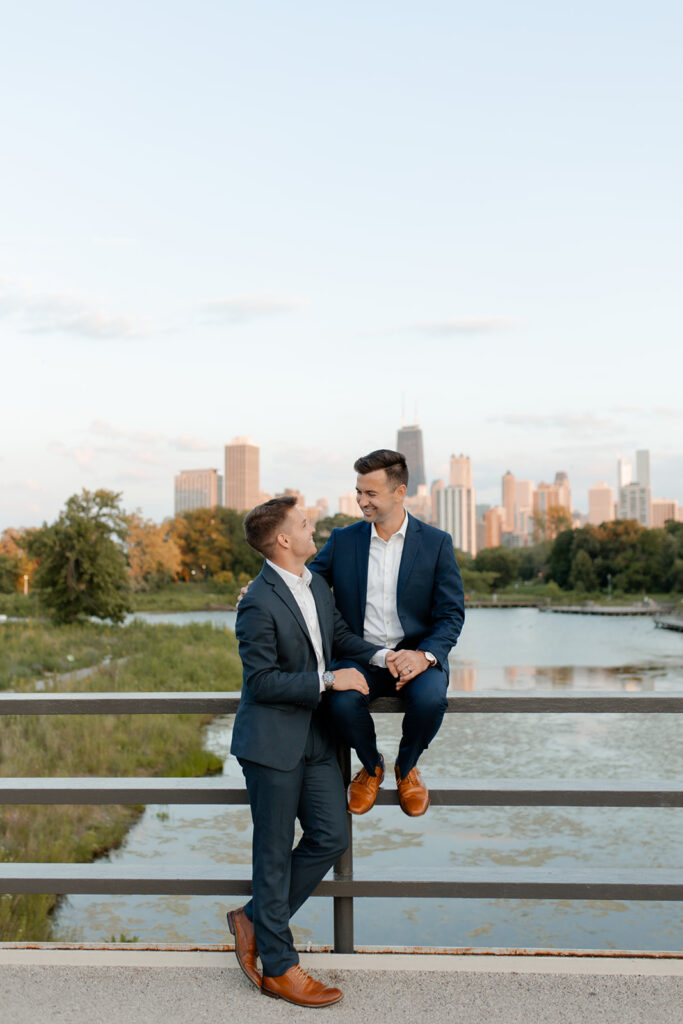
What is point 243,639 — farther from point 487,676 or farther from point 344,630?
point 487,676

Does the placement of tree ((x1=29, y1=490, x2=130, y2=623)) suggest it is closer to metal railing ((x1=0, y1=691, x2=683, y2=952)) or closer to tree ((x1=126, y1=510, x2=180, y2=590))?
metal railing ((x1=0, y1=691, x2=683, y2=952))

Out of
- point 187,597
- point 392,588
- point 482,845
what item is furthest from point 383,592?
point 187,597

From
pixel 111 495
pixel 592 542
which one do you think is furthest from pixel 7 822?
pixel 592 542

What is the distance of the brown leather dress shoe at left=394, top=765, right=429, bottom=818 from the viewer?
10.9 ft

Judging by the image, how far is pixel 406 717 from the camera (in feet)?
10.6

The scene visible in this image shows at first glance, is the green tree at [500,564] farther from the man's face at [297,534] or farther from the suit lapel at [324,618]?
the man's face at [297,534]

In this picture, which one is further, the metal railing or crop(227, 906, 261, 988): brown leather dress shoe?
the metal railing

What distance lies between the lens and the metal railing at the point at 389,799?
11.0 ft

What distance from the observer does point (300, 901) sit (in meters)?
3.29

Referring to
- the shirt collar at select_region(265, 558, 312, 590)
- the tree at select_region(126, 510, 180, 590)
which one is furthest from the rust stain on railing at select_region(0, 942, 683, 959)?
the tree at select_region(126, 510, 180, 590)

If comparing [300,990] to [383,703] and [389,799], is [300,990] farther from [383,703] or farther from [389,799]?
[383,703]

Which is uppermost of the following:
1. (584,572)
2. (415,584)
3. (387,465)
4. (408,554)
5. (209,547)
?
(387,465)

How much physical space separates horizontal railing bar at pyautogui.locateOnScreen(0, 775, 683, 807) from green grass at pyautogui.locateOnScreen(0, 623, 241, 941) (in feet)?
9.53

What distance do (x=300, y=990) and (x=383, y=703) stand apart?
0.99m
